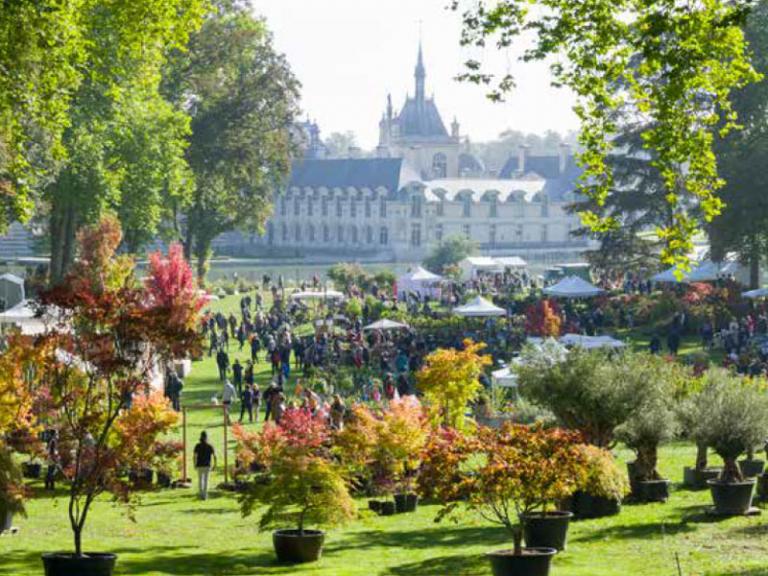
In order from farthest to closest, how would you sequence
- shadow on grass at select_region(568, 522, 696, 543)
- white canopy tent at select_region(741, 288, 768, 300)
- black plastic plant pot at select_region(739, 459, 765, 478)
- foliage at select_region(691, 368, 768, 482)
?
white canopy tent at select_region(741, 288, 768, 300), black plastic plant pot at select_region(739, 459, 765, 478), foliage at select_region(691, 368, 768, 482), shadow on grass at select_region(568, 522, 696, 543)

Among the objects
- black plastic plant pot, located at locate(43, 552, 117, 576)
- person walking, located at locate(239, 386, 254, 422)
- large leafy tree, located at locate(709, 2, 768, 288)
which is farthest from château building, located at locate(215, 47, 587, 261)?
black plastic plant pot, located at locate(43, 552, 117, 576)

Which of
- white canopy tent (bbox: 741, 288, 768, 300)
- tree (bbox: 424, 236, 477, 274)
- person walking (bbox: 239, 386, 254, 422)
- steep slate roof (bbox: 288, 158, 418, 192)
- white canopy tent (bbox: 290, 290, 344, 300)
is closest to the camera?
person walking (bbox: 239, 386, 254, 422)

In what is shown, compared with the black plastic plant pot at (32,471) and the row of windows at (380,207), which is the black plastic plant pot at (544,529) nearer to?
the black plastic plant pot at (32,471)

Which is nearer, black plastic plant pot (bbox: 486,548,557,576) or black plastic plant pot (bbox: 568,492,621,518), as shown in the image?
black plastic plant pot (bbox: 486,548,557,576)

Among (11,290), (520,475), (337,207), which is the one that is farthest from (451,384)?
(337,207)

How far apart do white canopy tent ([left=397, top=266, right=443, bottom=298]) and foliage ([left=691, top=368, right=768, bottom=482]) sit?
61431 millimetres

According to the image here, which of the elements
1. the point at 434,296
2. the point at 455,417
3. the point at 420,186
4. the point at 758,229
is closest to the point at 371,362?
the point at 758,229

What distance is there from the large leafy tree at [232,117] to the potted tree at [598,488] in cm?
5203

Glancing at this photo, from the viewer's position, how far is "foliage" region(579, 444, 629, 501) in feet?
77.5

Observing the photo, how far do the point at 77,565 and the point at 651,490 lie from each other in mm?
10018

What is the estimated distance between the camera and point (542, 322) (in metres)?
60.6

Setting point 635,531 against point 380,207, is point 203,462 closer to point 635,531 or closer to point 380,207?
point 635,531

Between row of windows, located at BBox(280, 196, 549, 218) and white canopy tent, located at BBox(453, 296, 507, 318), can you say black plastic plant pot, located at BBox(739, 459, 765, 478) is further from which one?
row of windows, located at BBox(280, 196, 549, 218)

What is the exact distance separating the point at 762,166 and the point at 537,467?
155ft
